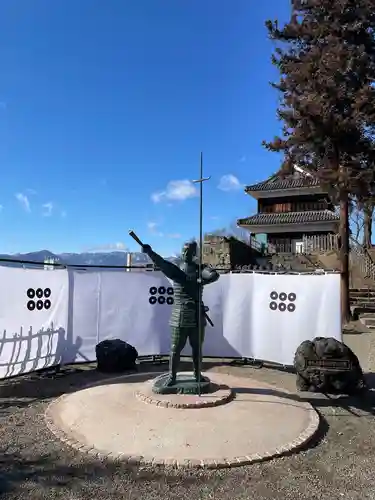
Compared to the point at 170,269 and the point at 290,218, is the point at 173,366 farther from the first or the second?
the point at 290,218

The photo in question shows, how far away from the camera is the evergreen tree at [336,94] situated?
16.4 metres

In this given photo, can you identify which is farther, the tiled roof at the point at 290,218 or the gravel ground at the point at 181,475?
the tiled roof at the point at 290,218

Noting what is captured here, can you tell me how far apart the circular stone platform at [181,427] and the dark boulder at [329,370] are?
Result: 2.83ft

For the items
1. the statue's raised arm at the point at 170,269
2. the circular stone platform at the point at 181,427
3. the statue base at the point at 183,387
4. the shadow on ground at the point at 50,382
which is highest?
the statue's raised arm at the point at 170,269

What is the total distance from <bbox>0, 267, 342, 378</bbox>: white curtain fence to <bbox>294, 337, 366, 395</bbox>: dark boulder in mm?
1167

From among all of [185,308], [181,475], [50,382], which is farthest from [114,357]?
[181,475]

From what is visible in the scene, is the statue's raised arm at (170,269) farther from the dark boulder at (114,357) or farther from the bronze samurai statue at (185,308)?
the dark boulder at (114,357)

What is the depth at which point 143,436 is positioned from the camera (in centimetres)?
519

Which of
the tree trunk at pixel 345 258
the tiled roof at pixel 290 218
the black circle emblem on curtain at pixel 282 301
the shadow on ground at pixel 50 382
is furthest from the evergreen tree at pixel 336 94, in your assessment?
the tiled roof at pixel 290 218

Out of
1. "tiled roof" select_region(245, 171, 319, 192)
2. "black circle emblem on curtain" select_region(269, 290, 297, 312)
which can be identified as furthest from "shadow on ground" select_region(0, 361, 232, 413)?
"tiled roof" select_region(245, 171, 319, 192)

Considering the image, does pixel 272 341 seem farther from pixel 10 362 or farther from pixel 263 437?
pixel 10 362

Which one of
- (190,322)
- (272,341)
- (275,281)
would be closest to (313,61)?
(275,281)

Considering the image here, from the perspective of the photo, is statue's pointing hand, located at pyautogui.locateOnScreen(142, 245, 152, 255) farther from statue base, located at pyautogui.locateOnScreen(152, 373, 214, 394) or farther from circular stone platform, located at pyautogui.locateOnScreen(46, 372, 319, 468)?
circular stone platform, located at pyautogui.locateOnScreen(46, 372, 319, 468)

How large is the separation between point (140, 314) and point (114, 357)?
1.49 m
